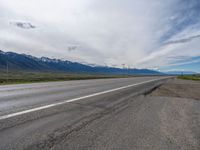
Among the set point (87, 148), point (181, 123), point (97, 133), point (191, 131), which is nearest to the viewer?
point (87, 148)

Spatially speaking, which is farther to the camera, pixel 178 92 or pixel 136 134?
pixel 178 92

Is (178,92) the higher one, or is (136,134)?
(136,134)

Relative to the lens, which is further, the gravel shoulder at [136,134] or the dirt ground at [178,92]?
the dirt ground at [178,92]

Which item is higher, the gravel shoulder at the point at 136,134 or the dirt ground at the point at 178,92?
the gravel shoulder at the point at 136,134

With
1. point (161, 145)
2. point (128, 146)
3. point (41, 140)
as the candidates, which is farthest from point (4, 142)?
point (161, 145)

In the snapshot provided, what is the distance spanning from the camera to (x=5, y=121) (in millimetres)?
4348

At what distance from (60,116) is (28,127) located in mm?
1191

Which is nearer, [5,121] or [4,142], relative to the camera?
[4,142]

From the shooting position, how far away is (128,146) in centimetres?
314

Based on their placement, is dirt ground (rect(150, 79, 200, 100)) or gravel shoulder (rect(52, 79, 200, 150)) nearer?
gravel shoulder (rect(52, 79, 200, 150))

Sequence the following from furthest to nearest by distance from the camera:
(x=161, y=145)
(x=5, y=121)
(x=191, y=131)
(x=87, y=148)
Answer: (x=5, y=121) → (x=191, y=131) → (x=161, y=145) → (x=87, y=148)

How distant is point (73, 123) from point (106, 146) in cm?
159

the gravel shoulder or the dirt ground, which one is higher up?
the gravel shoulder

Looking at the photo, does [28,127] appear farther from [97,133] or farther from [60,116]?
[97,133]
